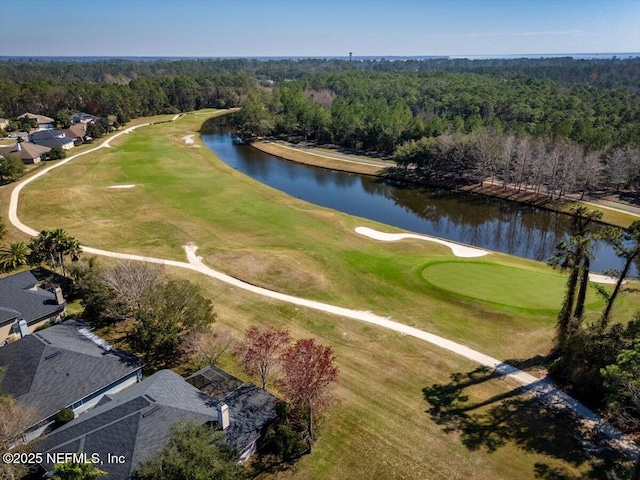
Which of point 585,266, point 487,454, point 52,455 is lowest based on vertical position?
point 487,454

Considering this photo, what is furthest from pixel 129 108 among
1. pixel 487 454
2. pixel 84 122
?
pixel 487 454

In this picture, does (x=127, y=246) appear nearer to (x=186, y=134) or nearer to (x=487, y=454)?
(x=487, y=454)

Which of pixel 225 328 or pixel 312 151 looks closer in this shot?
pixel 225 328

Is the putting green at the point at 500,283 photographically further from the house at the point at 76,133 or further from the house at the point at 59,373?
the house at the point at 76,133

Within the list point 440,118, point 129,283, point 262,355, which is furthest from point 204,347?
point 440,118

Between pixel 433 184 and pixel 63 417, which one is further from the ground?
pixel 433 184

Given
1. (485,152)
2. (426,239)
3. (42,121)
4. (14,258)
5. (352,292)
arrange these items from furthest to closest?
(42,121) < (485,152) < (426,239) < (14,258) < (352,292)

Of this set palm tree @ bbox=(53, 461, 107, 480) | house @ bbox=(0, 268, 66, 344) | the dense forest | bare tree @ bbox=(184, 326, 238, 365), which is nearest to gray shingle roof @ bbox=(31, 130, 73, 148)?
the dense forest

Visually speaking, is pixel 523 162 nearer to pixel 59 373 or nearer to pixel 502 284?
pixel 502 284

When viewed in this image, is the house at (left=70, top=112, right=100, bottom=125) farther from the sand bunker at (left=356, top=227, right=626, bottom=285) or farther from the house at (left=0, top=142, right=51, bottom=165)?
the sand bunker at (left=356, top=227, right=626, bottom=285)
